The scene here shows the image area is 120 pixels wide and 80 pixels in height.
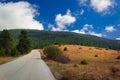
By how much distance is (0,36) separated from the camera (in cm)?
7556

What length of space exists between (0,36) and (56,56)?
34.0 meters

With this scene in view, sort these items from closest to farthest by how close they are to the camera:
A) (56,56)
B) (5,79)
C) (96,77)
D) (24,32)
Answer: (5,79), (96,77), (56,56), (24,32)

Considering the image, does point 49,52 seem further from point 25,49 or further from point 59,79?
point 25,49

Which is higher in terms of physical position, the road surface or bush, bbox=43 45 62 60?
the road surface

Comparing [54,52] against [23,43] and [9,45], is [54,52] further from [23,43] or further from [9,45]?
[23,43]

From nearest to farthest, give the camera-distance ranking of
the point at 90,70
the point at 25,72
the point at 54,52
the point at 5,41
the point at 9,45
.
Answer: the point at 25,72, the point at 90,70, the point at 54,52, the point at 5,41, the point at 9,45

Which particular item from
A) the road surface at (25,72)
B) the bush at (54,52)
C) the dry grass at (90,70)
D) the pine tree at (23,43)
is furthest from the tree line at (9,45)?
the road surface at (25,72)

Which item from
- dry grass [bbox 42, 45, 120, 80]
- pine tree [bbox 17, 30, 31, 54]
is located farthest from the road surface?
pine tree [bbox 17, 30, 31, 54]

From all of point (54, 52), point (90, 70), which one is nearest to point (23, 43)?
Result: point (54, 52)

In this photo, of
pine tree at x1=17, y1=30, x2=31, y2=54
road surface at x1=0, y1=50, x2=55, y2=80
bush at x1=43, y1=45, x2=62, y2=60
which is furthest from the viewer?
pine tree at x1=17, y1=30, x2=31, y2=54

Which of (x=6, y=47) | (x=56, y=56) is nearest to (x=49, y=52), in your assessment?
(x=56, y=56)

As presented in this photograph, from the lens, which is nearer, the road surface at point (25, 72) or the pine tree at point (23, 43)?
the road surface at point (25, 72)

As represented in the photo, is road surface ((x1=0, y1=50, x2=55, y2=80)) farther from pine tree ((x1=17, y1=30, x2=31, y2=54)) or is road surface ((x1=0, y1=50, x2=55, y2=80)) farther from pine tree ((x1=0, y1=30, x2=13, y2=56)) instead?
pine tree ((x1=17, y1=30, x2=31, y2=54))

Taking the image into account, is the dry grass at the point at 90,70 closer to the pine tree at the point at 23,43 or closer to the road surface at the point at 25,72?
the road surface at the point at 25,72
